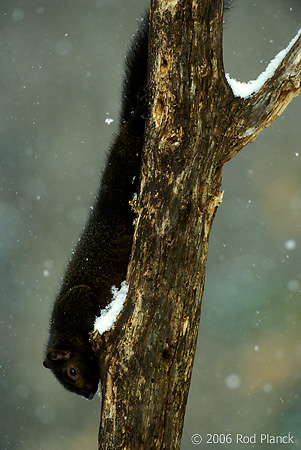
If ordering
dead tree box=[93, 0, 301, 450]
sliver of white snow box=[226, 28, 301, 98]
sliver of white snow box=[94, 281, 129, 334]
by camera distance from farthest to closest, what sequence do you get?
sliver of white snow box=[226, 28, 301, 98] < sliver of white snow box=[94, 281, 129, 334] < dead tree box=[93, 0, 301, 450]

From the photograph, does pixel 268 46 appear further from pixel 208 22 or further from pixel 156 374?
pixel 156 374

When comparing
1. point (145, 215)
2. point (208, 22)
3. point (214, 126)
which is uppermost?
point (208, 22)

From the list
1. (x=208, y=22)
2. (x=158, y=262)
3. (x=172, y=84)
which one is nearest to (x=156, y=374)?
(x=158, y=262)

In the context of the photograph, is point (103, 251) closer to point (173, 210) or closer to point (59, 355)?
point (59, 355)

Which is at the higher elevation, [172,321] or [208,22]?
[208,22]

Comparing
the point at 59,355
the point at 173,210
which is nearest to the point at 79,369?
the point at 59,355

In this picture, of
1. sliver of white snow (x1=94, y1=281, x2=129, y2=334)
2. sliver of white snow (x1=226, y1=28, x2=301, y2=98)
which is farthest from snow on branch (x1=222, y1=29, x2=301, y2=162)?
sliver of white snow (x1=94, y1=281, x2=129, y2=334)

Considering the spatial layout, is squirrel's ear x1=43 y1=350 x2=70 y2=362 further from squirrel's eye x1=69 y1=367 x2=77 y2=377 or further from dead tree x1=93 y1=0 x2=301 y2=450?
dead tree x1=93 y1=0 x2=301 y2=450

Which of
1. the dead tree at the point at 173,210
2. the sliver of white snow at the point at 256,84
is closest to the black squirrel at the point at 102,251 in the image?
the dead tree at the point at 173,210
